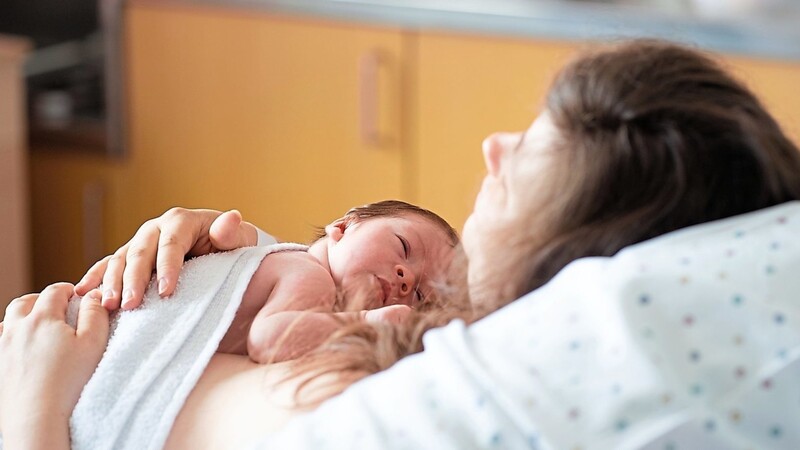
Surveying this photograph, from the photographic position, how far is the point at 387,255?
40.0 inches

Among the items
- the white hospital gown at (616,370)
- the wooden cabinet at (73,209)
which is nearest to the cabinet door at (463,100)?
the wooden cabinet at (73,209)

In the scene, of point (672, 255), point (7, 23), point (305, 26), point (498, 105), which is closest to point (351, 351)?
point (672, 255)

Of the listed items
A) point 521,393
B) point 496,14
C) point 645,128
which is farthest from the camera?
point 496,14

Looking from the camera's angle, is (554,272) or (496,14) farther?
(496,14)

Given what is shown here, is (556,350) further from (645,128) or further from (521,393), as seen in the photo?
(645,128)

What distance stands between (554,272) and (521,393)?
15 centimetres

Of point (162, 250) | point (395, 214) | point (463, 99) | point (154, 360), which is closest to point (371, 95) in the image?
point (463, 99)

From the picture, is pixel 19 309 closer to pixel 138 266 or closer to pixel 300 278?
pixel 138 266

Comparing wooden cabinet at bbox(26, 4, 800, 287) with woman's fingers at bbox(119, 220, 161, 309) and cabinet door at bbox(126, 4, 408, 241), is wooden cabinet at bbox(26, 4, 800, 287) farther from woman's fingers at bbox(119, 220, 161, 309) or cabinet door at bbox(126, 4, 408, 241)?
woman's fingers at bbox(119, 220, 161, 309)

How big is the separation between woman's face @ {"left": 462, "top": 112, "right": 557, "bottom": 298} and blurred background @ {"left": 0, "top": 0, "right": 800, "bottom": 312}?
Result: 4.99 ft

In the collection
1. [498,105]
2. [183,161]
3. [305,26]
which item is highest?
→ [305,26]

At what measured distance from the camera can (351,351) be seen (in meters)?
0.73

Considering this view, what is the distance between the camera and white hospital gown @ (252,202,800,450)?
579mm

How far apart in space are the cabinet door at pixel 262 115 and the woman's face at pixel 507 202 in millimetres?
1693
